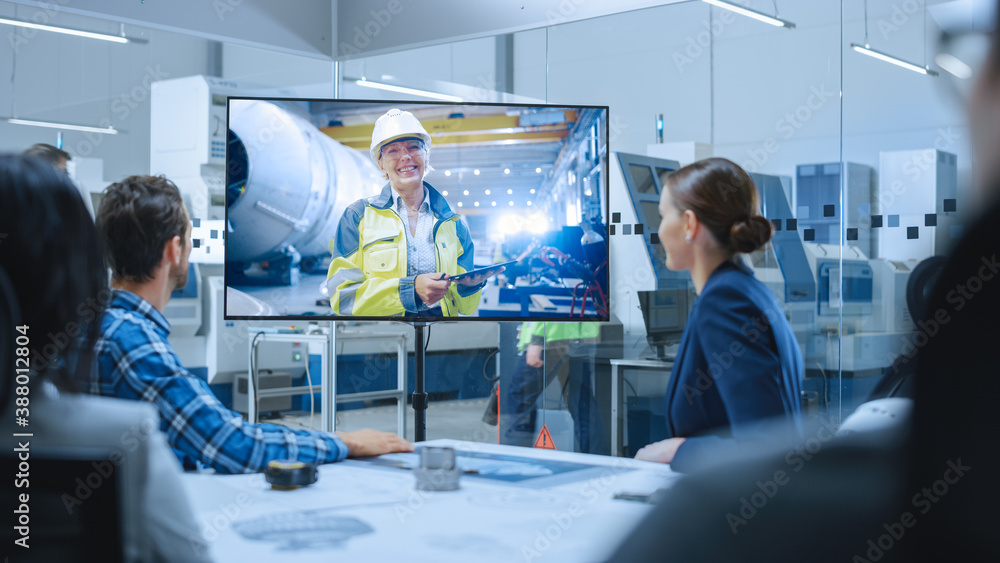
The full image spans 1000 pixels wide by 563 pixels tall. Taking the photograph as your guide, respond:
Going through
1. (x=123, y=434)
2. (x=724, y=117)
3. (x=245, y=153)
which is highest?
(x=724, y=117)

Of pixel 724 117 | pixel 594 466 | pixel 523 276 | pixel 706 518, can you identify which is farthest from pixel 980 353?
pixel 724 117

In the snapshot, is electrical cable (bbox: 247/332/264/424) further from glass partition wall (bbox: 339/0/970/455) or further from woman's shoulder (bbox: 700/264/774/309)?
woman's shoulder (bbox: 700/264/774/309)

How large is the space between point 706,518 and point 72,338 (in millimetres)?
796

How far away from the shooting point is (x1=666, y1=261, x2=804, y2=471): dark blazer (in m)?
1.65

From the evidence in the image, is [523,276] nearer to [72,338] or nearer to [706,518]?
[72,338]

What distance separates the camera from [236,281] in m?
3.42

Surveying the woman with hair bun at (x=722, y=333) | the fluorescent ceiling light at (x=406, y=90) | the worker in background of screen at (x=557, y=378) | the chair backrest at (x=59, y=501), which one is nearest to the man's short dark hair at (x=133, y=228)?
the chair backrest at (x=59, y=501)

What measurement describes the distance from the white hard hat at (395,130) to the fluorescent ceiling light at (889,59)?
1794 millimetres

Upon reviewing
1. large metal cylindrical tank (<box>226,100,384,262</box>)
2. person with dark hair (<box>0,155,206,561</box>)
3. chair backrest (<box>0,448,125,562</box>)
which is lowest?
chair backrest (<box>0,448,125,562</box>)

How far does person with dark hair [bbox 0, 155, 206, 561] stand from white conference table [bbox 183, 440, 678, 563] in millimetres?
100

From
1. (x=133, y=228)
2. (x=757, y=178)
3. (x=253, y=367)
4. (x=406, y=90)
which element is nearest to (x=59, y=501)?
(x=133, y=228)

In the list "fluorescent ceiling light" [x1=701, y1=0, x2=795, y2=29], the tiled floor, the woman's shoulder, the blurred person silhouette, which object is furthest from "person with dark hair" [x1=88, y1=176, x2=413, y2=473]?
the tiled floor

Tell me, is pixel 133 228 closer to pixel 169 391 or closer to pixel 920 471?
pixel 169 391

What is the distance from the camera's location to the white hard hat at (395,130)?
338 cm
